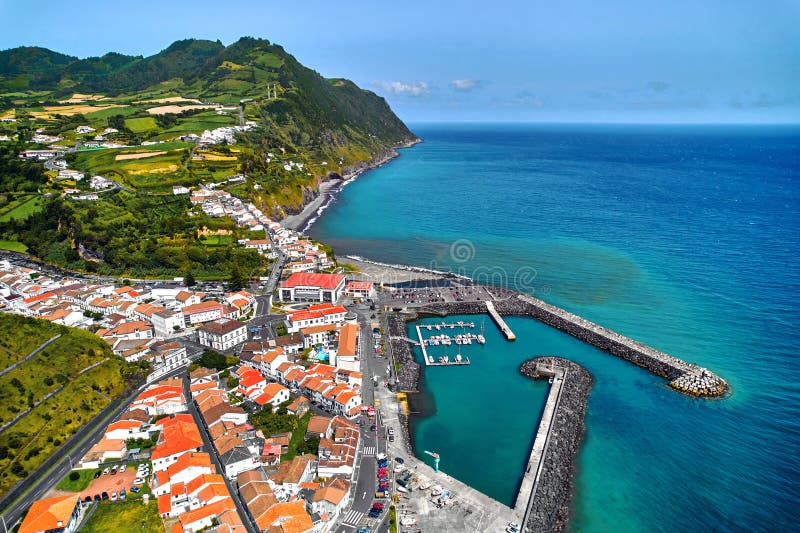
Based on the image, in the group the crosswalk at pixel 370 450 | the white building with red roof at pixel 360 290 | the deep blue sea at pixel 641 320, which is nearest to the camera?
the deep blue sea at pixel 641 320

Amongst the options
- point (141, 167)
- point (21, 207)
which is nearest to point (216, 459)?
point (21, 207)

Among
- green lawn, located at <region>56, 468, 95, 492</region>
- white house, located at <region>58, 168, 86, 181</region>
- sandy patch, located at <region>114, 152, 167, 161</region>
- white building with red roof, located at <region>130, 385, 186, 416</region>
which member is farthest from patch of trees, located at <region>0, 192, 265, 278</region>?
green lawn, located at <region>56, 468, 95, 492</region>

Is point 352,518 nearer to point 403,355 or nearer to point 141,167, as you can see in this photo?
point 403,355

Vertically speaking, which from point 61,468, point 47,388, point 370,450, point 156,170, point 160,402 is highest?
point 156,170

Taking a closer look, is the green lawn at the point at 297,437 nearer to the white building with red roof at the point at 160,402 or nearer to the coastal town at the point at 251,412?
the coastal town at the point at 251,412

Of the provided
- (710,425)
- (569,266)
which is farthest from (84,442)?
(569,266)

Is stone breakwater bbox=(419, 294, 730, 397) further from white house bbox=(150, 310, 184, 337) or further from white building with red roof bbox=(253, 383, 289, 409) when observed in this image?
white house bbox=(150, 310, 184, 337)

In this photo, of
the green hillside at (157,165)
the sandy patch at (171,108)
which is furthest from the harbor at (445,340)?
the sandy patch at (171,108)

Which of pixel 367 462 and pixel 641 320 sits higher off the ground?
pixel 641 320
